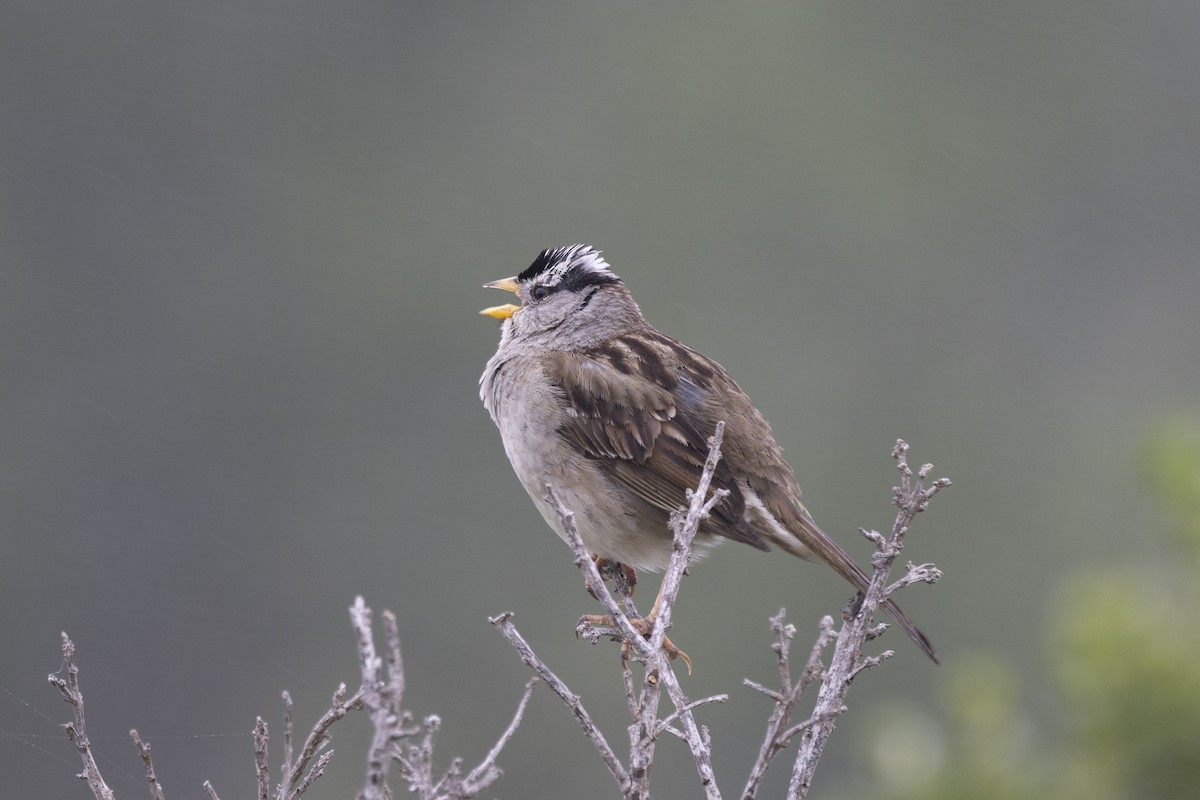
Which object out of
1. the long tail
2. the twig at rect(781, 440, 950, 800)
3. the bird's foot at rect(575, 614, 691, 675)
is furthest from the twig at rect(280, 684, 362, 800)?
the long tail

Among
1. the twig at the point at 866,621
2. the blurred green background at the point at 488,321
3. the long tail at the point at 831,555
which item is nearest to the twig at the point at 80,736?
the twig at the point at 866,621

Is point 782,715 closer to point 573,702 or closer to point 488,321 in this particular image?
point 573,702

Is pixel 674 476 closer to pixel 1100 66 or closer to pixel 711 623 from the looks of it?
pixel 711 623

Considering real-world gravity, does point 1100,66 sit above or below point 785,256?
above

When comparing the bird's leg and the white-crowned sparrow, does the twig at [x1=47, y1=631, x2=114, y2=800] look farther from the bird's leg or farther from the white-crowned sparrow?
the white-crowned sparrow

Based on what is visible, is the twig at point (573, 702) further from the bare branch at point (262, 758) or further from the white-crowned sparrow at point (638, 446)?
the white-crowned sparrow at point (638, 446)

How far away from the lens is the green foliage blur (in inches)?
256

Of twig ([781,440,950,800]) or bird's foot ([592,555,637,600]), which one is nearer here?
twig ([781,440,950,800])

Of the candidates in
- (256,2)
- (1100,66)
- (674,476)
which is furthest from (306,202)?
(674,476)

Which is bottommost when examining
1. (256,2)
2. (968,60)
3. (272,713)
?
(272,713)

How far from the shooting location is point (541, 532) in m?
33.2

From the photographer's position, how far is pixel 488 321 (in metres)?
32.8

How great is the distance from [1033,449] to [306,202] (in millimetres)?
22242

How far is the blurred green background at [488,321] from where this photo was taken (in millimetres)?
30641
